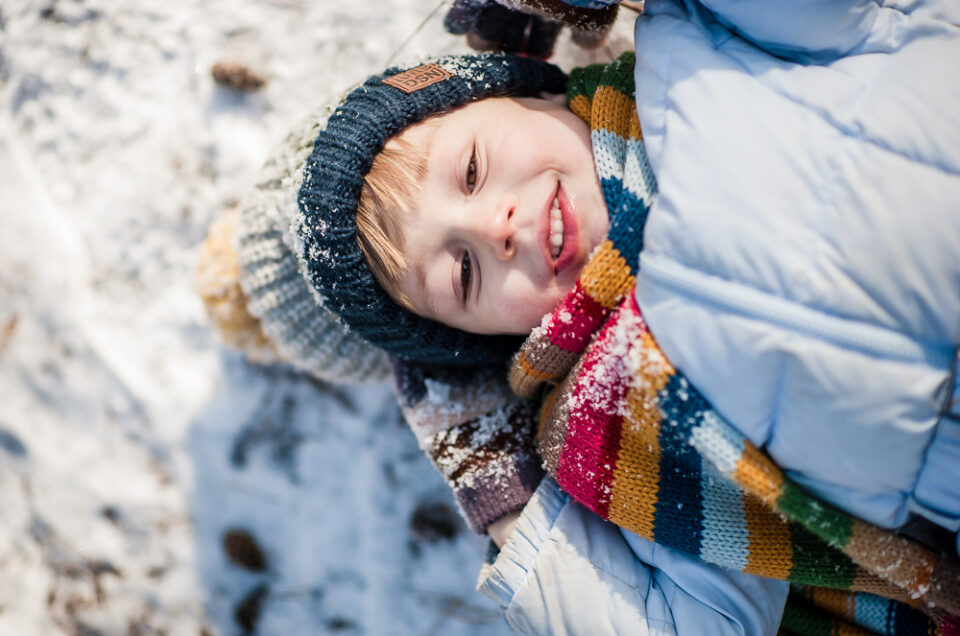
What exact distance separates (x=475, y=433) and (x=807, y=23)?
3.18 ft

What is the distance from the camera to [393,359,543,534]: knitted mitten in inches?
49.8

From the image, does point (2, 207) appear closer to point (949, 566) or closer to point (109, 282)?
point (109, 282)

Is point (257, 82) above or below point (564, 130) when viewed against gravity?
below

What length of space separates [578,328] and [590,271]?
10cm

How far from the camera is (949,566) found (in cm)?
98

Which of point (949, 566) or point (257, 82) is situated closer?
point (949, 566)

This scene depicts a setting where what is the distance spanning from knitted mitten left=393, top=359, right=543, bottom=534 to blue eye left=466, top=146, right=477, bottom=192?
1.66 ft

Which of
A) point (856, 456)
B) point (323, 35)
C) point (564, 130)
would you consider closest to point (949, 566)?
point (856, 456)

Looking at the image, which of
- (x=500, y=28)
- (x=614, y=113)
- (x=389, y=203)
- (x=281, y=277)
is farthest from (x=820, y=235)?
(x=281, y=277)

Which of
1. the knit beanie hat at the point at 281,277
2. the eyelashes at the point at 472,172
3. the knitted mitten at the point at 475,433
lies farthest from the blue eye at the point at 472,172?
the knitted mitten at the point at 475,433

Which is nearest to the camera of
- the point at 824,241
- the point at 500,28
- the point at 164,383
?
the point at 824,241

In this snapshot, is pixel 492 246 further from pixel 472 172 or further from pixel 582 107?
pixel 582 107

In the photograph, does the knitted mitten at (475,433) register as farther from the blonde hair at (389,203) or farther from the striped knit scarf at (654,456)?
the blonde hair at (389,203)

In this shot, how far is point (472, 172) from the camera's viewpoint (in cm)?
110
